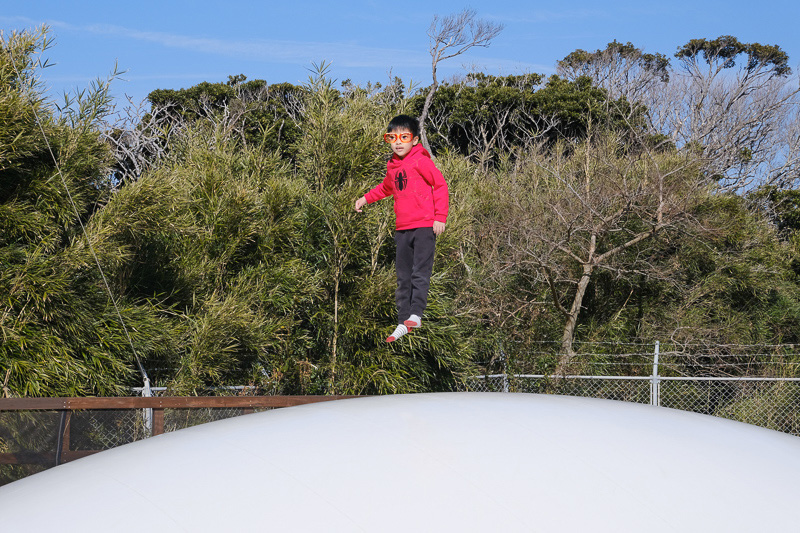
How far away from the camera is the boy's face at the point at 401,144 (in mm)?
4410

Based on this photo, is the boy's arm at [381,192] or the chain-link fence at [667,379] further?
the chain-link fence at [667,379]

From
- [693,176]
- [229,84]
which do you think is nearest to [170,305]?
[693,176]

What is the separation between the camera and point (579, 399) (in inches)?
117

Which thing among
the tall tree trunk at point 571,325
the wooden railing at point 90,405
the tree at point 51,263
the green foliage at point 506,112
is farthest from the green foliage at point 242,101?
the wooden railing at point 90,405

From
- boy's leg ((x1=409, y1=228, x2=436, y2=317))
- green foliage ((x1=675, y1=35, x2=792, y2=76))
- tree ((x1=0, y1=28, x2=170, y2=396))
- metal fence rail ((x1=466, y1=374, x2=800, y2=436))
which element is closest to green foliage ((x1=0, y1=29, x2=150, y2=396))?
tree ((x1=0, y1=28, x2=170, y2=396))

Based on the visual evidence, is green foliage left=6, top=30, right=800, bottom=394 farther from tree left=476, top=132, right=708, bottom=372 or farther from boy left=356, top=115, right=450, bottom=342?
boy left=356, top=115, right=450, bottom=342

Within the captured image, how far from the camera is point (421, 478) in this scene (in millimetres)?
2010

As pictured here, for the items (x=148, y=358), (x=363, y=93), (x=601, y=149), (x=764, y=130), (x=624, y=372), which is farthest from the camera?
(x=764, y=130)

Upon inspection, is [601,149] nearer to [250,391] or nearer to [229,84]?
[250,391]

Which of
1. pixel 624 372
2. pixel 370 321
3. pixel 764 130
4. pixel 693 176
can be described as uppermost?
pixel 764 130

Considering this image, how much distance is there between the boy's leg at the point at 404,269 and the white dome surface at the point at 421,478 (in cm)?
205

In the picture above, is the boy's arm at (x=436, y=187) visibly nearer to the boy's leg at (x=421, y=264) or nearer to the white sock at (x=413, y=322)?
the boy's leg at (x=421, y=264)

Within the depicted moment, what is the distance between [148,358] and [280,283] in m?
1.63

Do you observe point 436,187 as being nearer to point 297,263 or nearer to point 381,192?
point 381,192
